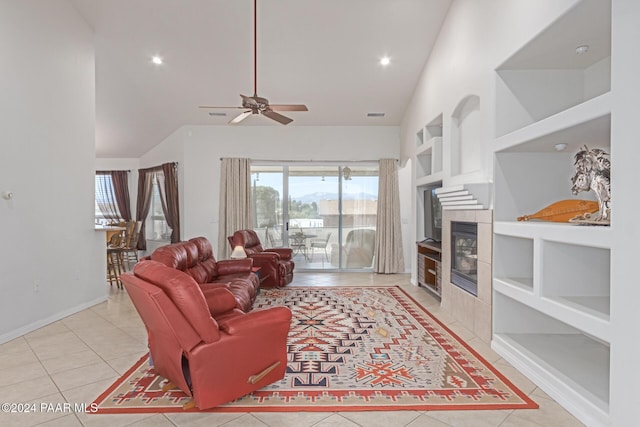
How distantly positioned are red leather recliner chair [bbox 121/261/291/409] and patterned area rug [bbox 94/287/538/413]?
0.49ft

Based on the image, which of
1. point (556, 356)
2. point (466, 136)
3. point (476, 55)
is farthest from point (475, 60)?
point (556, 356)

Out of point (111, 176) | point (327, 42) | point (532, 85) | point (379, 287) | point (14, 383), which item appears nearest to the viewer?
point (14, 383)

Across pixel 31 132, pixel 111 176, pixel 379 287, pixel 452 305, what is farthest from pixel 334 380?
pixel 111 176

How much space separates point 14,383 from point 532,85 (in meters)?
4.92

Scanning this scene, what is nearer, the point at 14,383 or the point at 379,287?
the point at 14,383

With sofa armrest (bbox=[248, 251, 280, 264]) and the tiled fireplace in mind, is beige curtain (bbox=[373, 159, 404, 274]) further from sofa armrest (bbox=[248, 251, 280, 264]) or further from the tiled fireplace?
the tiled fireplace

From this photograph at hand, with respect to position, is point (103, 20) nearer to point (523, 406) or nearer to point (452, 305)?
point (452, 305)

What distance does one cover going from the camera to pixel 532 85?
138 inches

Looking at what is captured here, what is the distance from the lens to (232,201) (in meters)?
7.71

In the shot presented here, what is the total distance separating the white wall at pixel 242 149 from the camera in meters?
7.82

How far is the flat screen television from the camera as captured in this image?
223 inches

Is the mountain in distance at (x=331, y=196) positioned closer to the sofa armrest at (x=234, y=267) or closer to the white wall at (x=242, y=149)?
the white wall at (x=242, y=149)

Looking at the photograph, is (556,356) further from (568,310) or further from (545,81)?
(545,81)

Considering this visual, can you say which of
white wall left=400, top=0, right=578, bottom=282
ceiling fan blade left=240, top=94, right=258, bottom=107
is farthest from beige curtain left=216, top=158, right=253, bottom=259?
ceiling fan blade left=240, top=94, right=258, bottom=107
